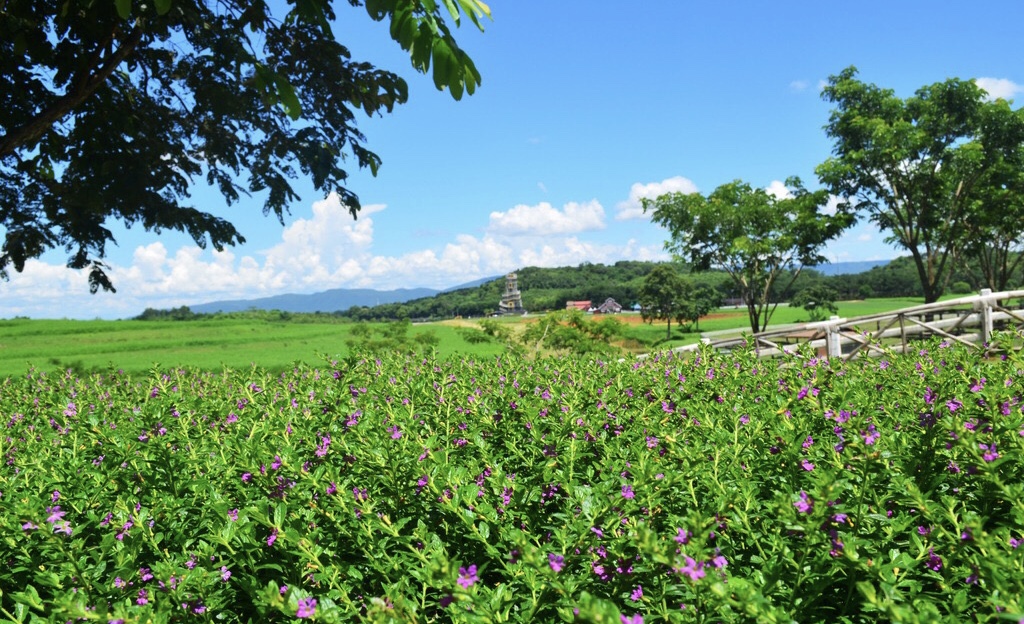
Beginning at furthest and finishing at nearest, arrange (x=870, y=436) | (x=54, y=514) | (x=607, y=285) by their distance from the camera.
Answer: (x=607, y=285) → (x=870, y=436) → (x=54, y=514)

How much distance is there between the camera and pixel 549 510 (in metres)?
2.52

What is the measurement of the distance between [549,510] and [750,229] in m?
25.4

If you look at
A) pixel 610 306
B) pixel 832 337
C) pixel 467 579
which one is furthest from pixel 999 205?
pixel 610 306

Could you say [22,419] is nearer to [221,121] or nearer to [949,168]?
[221,121]

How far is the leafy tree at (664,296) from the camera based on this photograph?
176 ft

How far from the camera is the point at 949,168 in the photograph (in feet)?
75.6

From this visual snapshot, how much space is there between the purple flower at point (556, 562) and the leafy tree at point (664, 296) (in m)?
52.3

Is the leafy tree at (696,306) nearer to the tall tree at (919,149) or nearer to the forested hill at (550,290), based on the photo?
the forested hill at (550,290)

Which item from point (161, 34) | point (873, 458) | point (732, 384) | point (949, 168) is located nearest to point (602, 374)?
point (732, 384)

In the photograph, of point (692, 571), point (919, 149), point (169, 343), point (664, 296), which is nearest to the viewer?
point (692, 571)

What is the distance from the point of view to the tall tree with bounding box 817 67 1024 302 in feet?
75.4

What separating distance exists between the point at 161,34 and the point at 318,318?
2198 cm

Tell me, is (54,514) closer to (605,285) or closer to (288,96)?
(288,96)

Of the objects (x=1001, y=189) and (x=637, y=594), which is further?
(x=1001, y=189)
